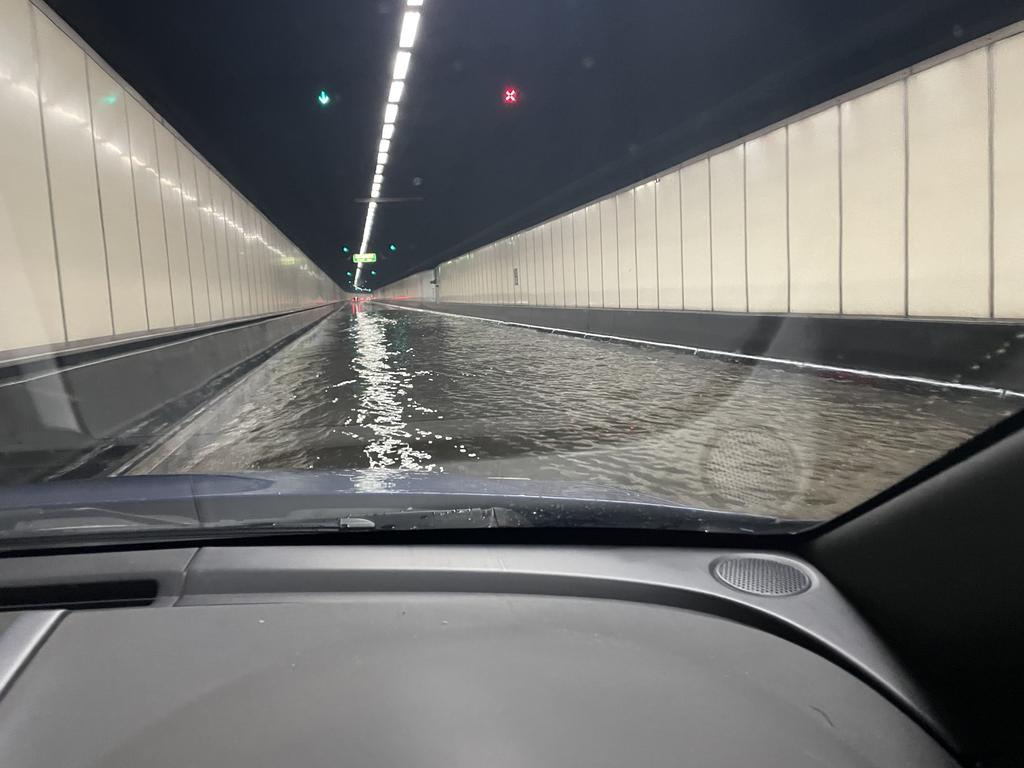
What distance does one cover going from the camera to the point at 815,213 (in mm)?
14609

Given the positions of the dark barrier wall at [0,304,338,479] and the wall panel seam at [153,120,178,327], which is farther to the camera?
the wall panel seam at [153,120,178,327]

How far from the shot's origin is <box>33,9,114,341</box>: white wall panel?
9727mm

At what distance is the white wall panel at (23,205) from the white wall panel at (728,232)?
12.8 metres

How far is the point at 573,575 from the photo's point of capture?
7.91 ft

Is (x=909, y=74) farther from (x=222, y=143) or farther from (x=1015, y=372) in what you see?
(x=222, y=143)

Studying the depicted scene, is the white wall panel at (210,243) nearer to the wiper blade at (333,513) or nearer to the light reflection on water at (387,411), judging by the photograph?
the light reflection on water at (387,411)

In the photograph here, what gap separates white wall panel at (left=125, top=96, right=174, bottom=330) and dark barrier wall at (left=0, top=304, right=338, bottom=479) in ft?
5.88

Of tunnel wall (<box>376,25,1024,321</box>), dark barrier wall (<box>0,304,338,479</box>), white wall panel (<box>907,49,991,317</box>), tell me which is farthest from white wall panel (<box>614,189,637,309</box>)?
dark barrier wall (<box>0,304,338,479</box>)

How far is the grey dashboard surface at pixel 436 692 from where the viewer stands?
1.71 m

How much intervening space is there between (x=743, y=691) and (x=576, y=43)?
10958 millimetres

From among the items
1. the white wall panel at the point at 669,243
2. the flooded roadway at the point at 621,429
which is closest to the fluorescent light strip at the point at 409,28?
the flooded roadway at the point at 621,429

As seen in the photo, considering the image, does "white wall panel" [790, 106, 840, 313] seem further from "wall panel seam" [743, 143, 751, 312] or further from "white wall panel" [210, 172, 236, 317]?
"white wall panel" [210, 172, 236, 317]

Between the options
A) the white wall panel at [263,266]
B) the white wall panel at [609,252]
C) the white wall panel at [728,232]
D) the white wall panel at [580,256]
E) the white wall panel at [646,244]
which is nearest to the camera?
the white wall panel at [728,232]

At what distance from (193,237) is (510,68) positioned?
334 inches
